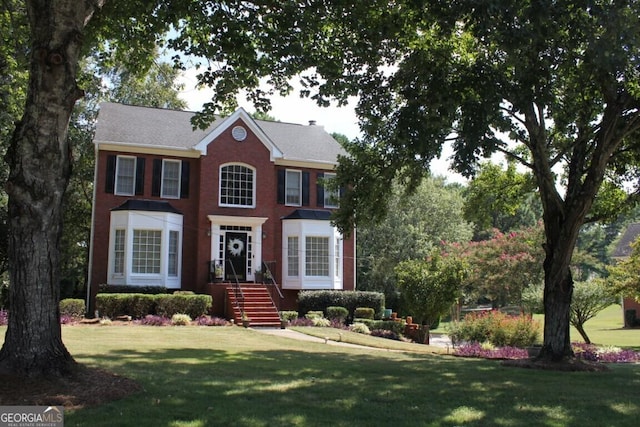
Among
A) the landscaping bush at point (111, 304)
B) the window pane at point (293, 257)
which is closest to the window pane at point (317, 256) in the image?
the window pane at point (293, 257)

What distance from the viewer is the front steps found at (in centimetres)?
2173

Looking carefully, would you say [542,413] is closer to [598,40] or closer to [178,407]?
[178,407]

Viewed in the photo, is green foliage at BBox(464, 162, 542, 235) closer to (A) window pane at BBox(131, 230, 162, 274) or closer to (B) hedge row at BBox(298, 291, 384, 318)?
(B) hedge row at BBox(298, 291, 384, 318)

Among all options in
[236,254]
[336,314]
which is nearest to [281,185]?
[236,254]

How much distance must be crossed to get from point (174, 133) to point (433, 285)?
13506 mm

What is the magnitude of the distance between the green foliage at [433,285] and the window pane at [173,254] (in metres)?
9.74

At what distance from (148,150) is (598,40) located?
1970cm

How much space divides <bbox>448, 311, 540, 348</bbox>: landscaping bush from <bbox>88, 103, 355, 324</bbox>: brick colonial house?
26.0ft

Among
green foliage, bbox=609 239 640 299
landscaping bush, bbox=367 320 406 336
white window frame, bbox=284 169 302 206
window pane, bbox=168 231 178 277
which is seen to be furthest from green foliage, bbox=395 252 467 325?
window pane, bbox=168 231 178 277

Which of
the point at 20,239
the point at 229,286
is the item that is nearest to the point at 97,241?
the point at 229,286

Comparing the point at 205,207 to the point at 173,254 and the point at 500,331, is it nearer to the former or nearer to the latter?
the point at 173,254

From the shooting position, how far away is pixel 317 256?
88.1 feet

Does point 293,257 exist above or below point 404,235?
below

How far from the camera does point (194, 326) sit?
2041 centimetres
